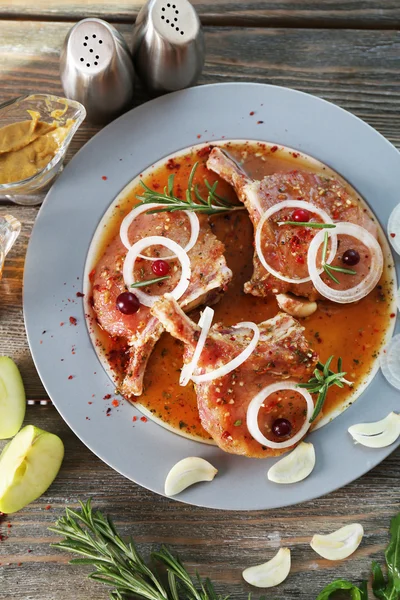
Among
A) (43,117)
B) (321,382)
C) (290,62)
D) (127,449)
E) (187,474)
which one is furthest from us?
(290,62)

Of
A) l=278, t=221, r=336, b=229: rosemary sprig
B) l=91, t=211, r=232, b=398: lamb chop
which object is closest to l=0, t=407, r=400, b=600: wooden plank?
l=91, t=211, r=232, b=398: lamb chop

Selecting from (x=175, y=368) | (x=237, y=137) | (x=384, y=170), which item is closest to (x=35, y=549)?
(x=175, y=368)

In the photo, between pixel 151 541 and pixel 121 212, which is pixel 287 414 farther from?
pixel 121 212

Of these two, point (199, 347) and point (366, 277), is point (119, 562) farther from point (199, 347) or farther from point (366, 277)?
point (366, 277)

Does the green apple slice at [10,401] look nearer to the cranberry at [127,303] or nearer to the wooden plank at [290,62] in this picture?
the cranberry at [127,303]

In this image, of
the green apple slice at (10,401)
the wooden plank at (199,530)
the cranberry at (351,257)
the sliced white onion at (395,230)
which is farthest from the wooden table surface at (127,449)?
the cranberry at (351,257)

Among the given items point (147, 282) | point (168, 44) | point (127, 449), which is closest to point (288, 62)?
point (168, 44)
